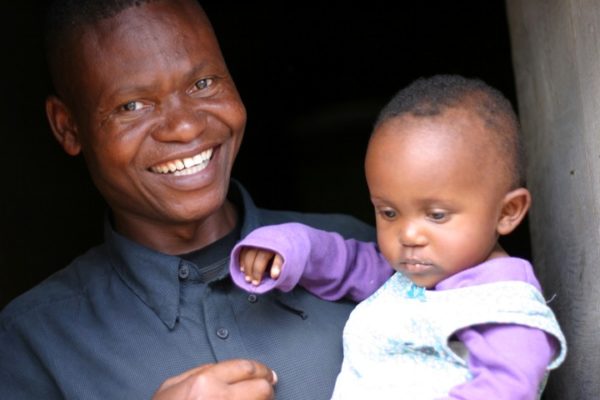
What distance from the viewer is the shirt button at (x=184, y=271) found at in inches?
92.2

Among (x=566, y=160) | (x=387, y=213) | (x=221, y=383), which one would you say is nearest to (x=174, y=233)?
(x=221, y=383)

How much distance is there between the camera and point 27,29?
11.6 ft

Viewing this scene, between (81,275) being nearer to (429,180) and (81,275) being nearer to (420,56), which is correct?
(429,180)

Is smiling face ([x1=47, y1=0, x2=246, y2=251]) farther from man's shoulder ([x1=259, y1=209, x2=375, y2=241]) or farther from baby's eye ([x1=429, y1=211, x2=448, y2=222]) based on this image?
baby's eye ([x1=429, y1=211, x2=448, y2=222])

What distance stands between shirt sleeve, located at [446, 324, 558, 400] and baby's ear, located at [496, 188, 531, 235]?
0.80 feet

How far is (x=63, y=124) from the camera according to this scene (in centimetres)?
255

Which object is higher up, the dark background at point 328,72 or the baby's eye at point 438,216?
the baby's eye at point 438,216

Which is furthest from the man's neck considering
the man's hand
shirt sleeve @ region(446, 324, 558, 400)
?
shirt sleeve @ region(446, 324, 558, 400)

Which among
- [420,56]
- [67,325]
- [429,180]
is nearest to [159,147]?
[67,325]

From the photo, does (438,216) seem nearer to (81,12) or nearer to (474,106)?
(474,106)

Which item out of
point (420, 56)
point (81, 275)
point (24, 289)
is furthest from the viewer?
point (420, 56)

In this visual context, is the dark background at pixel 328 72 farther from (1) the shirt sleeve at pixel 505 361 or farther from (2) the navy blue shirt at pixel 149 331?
(1) the shirt sleeve at pixel 505 361

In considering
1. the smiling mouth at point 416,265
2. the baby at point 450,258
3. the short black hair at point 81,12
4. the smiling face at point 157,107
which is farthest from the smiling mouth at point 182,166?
the smiling mouth at point 416,265

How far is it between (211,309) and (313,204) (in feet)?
10.7
